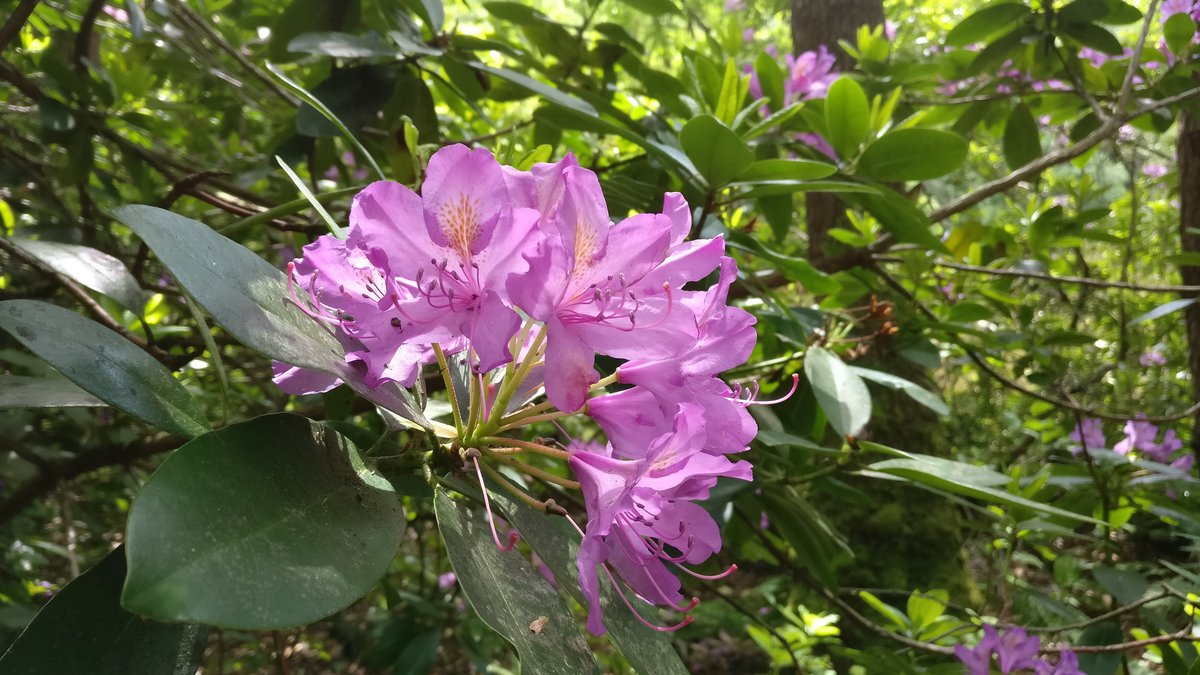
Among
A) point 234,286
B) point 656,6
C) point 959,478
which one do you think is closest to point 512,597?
point 234,286

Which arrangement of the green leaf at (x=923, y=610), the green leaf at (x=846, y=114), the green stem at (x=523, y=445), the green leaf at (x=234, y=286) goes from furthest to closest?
the green leaf at (x=923, y=610) → the green leaf at (x=846, y=114) → the green stem at (x=523, y=445) → the green leaf at (x=234, y=286)

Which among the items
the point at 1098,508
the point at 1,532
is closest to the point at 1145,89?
the point at 1098,508

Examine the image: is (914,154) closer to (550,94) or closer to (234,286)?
(550,94)

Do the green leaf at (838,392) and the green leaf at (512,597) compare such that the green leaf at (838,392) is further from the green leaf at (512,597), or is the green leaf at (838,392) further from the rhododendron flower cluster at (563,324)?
the green leaf at (512,597)

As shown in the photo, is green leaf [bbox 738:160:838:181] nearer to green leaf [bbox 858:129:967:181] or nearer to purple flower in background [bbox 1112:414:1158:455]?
green leaf [bbox 858:129:967:181]

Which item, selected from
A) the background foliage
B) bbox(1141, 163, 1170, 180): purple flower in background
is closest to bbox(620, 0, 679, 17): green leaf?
the background foliage

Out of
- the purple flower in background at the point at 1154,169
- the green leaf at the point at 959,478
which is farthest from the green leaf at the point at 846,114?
the purple flower in background at the point at 1154,169
